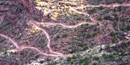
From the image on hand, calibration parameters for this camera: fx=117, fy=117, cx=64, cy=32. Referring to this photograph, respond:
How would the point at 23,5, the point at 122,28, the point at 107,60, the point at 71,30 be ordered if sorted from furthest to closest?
the point at 23,5 → the point at 71,30 → the point at 122,28 → the point at 107,60

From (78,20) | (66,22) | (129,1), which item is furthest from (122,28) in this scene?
(66,22)

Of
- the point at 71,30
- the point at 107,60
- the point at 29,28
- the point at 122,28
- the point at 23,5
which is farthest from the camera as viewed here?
the point at 23,5

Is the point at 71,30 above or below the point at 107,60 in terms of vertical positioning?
above

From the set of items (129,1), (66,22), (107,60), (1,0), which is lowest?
(107,60)

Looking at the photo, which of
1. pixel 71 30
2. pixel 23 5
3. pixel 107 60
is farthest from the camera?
pixel 23 5

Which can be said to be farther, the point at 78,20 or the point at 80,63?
the point at 78,20

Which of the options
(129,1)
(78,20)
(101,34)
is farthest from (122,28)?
(78,20)

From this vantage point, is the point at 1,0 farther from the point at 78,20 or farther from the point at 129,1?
the point at 129,1

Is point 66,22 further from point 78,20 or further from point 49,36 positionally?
point 49,36

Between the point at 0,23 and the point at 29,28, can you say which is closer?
the point at 29,28
